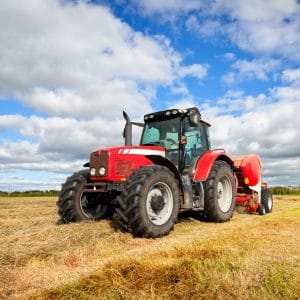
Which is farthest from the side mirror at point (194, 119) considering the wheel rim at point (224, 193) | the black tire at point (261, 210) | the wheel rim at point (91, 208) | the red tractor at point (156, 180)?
the black tire at point (261, 210)

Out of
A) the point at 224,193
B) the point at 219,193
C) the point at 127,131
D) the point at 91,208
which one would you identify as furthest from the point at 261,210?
the point at 91,208

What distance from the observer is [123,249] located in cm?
579

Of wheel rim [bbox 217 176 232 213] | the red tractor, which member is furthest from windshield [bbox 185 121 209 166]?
wheel rim [bbox 217 176 232 213]

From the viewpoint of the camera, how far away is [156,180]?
7.18 m

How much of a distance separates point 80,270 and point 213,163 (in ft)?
18.0

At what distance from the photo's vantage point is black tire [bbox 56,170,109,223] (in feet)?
27.1

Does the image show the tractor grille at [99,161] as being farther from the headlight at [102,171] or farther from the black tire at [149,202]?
the black tire at [149,202]

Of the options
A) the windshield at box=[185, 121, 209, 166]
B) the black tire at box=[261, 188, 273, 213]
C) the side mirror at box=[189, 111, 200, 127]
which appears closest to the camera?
the side mirror at box=[189, 111, 200, 127]

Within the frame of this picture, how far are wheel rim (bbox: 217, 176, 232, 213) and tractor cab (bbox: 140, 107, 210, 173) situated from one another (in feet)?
3.39

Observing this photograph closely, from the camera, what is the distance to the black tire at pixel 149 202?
263 inches

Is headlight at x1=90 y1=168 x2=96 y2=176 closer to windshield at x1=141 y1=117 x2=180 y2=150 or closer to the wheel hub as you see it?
the wheel hub

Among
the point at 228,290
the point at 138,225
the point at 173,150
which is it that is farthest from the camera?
the point at 173,150

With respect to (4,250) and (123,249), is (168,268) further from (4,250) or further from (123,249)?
(4,250)

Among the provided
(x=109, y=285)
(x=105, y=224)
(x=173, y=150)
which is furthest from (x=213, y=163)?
(x=109, y=285)
